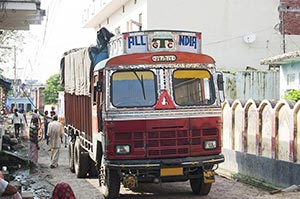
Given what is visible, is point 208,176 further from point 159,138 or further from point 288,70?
point 288,70

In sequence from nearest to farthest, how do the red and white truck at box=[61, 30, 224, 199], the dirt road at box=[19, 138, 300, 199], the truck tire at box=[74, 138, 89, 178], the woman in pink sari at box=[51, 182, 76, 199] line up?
1. the woman in pink sari at box=[51, 182, 76, 199]
2. the red and white truck at box=[61, 30, 224, 199]
3. the dirt road at box=[19, 138, 300, 199]
4. the truck tire at box=[74, 138, 89, 178]

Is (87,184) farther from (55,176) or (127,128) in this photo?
(127,128)

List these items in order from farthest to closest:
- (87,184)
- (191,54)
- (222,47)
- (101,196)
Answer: (222,47) < (87,184) < (101,196) < (191,54)

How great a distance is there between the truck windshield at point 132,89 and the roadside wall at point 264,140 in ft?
10.9

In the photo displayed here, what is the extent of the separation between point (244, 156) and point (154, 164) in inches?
170

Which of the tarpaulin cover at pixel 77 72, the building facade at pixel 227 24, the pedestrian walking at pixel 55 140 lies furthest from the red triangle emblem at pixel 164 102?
the building facade at pixel 227 24

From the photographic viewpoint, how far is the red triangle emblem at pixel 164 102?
9555 millimetres

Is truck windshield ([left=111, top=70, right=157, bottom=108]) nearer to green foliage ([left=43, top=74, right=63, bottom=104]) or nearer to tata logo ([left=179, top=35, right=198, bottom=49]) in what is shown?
tata logo ([left=179, top=35, right=198, bottom=49])

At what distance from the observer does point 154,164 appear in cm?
934

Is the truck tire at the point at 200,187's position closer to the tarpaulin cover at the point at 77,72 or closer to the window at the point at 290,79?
the tarpaulin cover at the point at 77,72

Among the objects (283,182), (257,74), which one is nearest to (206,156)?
(283,182)

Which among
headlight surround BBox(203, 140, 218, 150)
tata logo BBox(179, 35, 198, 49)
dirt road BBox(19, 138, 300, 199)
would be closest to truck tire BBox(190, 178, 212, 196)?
dirt road BBox(19, 138, 300, 199)

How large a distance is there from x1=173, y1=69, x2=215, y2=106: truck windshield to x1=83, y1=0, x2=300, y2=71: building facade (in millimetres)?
14926

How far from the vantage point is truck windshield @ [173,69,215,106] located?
980 cm
